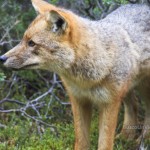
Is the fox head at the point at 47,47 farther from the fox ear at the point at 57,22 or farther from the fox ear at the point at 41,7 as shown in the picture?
the fox ear at the point at 41,7

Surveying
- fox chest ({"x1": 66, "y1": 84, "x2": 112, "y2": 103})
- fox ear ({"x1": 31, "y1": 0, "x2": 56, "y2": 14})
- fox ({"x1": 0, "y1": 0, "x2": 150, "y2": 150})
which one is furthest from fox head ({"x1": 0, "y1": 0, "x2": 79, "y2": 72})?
fox chest ({"x1": 66, "y1": 84, "x2": 112, "y2": 103})

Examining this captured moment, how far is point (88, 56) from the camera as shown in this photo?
5.23 m

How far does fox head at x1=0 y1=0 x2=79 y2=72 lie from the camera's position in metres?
5.02

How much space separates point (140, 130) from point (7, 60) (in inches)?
113

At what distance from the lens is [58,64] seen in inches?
200

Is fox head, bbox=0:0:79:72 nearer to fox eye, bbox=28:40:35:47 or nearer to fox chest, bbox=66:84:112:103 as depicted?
fox eye, bbox=28:40:35:47

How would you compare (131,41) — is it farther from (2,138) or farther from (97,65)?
(2,138)

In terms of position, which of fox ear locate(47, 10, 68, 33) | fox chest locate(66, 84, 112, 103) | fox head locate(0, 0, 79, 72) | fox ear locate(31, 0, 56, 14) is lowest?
fox chest locate(66, 84, 112, 103)

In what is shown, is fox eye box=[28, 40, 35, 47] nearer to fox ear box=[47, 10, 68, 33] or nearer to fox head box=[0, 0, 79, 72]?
fox head box=[0, 0, 79, 72]

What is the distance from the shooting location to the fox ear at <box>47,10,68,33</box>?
496 centimetres

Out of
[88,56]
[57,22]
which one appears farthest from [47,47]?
[88,56]

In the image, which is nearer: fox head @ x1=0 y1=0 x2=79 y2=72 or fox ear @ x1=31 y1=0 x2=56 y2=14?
fox head @ x1=0 y1=0 x2=79 y2=72

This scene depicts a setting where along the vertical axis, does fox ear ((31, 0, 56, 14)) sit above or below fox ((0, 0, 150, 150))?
above

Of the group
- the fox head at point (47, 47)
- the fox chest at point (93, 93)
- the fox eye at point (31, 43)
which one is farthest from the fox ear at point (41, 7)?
the fox chest at point (93, 93)
